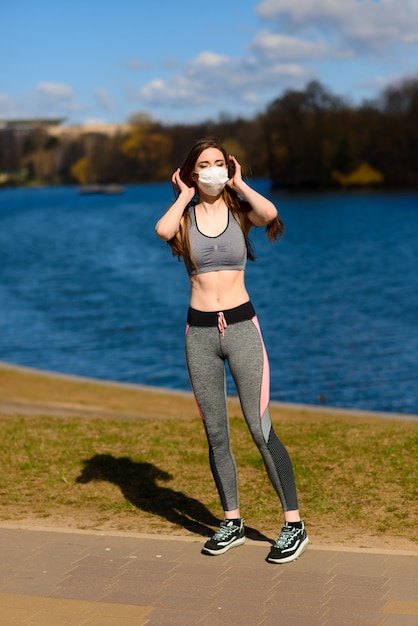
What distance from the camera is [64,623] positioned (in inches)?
170

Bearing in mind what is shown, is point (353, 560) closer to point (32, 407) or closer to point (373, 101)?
point (32, 407)

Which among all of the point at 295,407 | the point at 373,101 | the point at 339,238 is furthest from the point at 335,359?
the point at 373,101

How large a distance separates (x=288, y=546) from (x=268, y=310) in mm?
28895

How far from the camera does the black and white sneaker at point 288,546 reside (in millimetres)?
4992

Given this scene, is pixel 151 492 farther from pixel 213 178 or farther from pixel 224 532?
pixel 213 178

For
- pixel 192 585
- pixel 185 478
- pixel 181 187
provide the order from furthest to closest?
pixel 185 478
pixel 181 187
pixel 192 585

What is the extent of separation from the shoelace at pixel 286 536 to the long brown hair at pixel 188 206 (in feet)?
4.61

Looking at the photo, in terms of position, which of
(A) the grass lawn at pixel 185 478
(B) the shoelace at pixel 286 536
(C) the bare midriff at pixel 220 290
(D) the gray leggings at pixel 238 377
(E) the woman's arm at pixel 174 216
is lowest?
(A) the grass lawn at pixel 185 478

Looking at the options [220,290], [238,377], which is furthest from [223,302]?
[238,377]

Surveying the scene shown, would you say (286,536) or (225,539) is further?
(225,539)

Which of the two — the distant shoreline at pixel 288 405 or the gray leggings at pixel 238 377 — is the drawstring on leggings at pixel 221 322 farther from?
the distant shoreline at pixel 288 405

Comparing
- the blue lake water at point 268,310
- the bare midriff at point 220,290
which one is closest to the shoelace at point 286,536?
the bare midriff at point 220,290

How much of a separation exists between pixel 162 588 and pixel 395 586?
41.9 inches

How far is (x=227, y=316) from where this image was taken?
5094 millimetres
